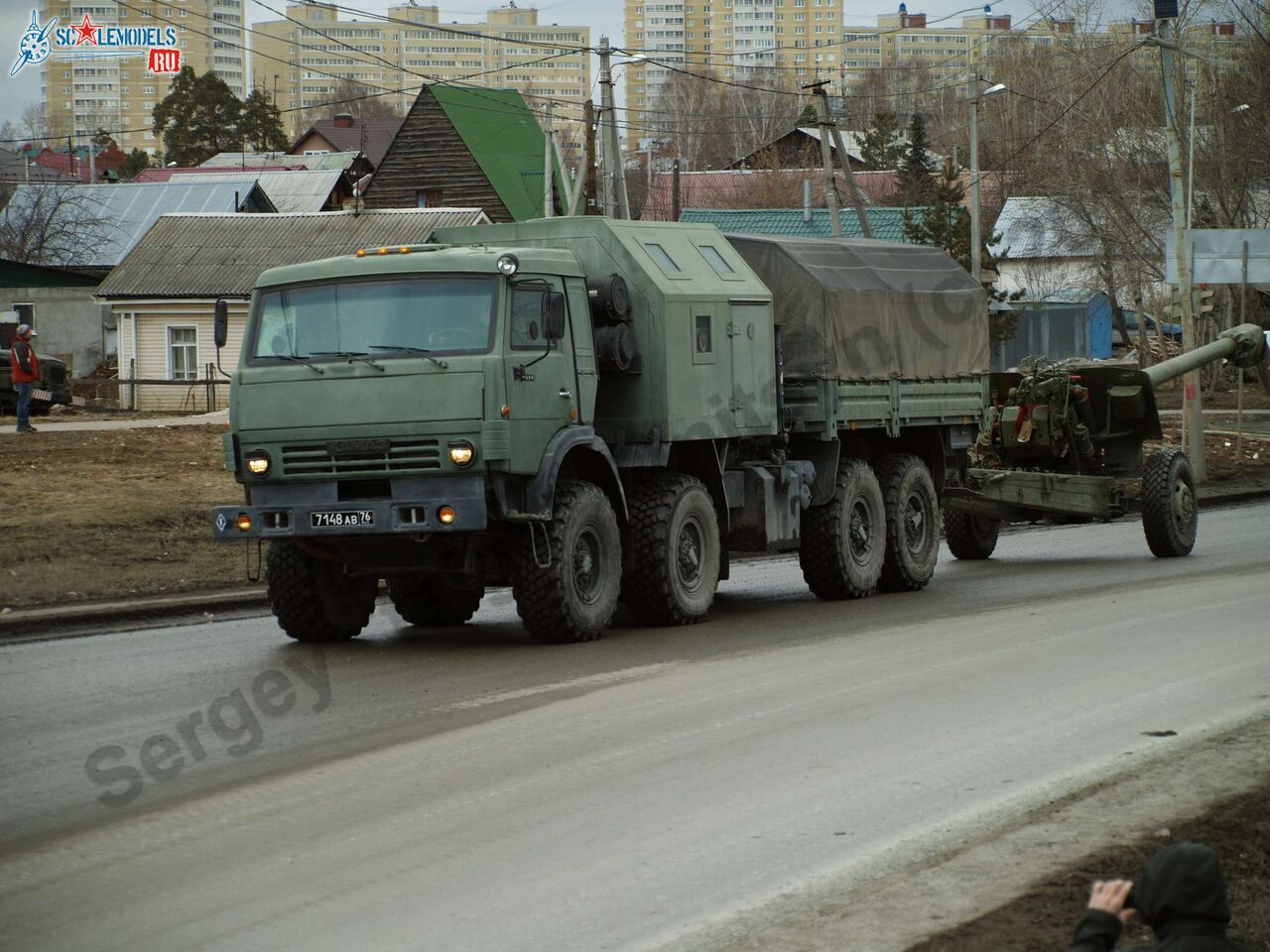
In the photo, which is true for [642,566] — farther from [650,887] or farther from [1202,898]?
[1202,898]

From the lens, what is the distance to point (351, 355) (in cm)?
1227

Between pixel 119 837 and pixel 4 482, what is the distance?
15.2 metres

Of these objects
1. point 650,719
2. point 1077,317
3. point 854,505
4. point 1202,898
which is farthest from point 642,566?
point 1077,317

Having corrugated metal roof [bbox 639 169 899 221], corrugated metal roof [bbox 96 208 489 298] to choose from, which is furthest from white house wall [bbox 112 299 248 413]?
corrugated metal roof [bbox 639 169 899 221]

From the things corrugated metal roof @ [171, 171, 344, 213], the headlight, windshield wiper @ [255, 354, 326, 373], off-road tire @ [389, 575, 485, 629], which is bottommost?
off-road tire @ [389, 575, 485, 629]

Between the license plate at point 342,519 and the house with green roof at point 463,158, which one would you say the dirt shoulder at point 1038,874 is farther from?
the house with green roof at point 463,158

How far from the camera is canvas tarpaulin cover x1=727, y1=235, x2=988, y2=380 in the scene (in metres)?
15.6

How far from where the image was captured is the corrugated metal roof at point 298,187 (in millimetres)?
76312

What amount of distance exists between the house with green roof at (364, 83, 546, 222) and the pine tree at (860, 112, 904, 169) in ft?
105

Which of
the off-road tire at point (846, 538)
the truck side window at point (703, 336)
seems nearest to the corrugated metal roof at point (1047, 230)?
the off-road tire at point (846, 538)

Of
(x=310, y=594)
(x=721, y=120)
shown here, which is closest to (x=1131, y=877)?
(x=310, y=594)

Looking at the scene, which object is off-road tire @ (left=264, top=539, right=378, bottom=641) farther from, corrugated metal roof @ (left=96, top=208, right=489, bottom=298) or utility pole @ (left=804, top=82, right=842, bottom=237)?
corrugated metal roof @ (left=96, top=208, right=489, bottom=298)

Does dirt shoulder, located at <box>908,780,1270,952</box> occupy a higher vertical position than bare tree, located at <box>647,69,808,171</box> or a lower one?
lower

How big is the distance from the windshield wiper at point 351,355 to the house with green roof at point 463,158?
197 feet
